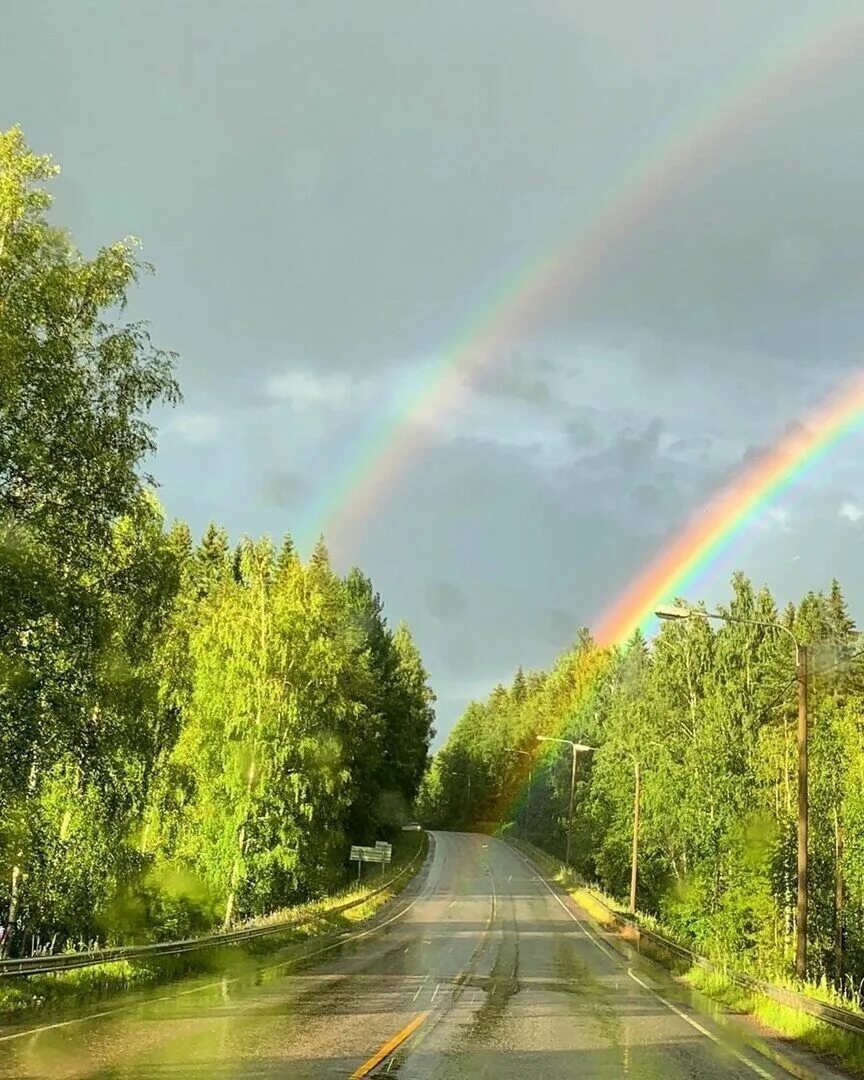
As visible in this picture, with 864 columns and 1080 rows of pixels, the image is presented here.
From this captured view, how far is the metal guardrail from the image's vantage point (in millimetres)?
15109

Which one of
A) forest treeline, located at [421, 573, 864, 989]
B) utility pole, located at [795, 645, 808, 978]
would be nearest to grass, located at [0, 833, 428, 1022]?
utility pole, located at [795, 645, 808, 978]

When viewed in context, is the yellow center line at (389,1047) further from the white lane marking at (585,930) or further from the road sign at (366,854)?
the road sign at (366,854)

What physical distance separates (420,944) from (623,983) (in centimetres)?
1008

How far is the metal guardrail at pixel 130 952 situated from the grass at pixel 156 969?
10cm

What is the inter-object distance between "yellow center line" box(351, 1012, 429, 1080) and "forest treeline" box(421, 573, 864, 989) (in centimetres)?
1421

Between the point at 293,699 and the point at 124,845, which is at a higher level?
the point at 293,699

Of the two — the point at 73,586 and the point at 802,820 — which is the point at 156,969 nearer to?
the point at 73,586

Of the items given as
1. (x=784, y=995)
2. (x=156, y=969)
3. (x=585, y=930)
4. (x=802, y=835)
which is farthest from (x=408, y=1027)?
(x=585, y=930)

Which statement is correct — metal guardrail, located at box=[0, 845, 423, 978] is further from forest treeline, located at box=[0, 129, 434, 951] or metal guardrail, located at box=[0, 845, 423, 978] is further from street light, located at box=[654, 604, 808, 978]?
street light, located at box=[654, 604, 808, 978]

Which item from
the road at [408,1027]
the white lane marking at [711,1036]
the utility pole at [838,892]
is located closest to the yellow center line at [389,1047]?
the road at [408,1027]

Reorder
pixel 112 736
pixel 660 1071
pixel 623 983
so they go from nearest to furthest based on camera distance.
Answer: pixel 660 1071
pixel 112 736
pixel 623 983

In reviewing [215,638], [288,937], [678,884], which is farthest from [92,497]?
[678,884]

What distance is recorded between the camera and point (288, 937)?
31422 mm

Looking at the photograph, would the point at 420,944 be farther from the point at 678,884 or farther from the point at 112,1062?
the point at 678,884
